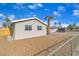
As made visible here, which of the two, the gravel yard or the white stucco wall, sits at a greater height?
the white stucco wall

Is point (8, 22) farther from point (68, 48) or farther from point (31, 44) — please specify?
point (68, 48)

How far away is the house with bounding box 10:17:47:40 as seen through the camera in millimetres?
5883

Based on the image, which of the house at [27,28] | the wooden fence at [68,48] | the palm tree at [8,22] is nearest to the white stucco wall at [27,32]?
the house at [27,28]

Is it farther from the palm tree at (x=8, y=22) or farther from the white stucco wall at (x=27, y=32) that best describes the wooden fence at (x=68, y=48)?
the palm tree at (x=8, y=22)

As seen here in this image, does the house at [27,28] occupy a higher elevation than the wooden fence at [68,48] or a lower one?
higher

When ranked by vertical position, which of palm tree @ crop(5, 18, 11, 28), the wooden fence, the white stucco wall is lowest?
the wooden fence

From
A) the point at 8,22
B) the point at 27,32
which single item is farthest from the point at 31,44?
the point at 8,22

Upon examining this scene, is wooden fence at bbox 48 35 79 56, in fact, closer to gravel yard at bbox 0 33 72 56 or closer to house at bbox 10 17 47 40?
gravel yard at bbox 0 33 72 56

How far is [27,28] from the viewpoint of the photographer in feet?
19.4

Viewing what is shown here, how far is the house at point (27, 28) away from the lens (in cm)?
588

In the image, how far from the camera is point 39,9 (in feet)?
19.3

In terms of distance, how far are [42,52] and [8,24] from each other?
2.26 feet

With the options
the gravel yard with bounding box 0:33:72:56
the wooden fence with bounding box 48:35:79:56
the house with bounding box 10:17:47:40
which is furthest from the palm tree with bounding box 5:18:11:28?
the wooden fence with bounding box 48:35:79:56

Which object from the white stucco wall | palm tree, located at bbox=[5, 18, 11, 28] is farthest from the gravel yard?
palm tree, located at bbox=[5, 18, 11, 28]
